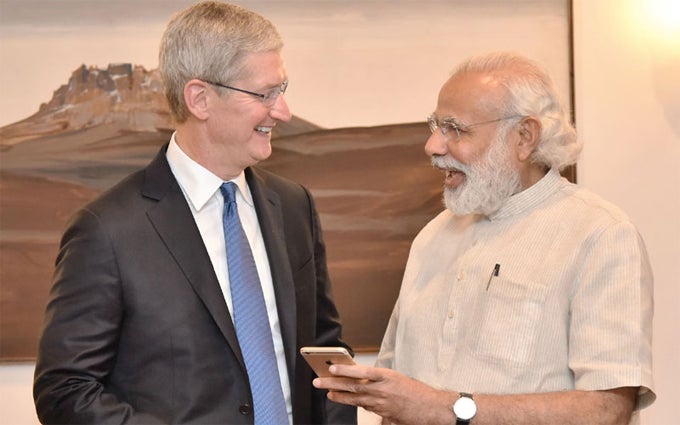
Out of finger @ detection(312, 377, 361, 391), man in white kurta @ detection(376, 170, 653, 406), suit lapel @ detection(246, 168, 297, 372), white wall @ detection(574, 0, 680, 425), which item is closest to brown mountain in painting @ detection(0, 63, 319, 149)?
suit lapel @ detection(246, 168, 297, 372)

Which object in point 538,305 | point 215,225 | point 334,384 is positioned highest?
point 215,225

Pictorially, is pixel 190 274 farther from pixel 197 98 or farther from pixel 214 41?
pixel 214 41

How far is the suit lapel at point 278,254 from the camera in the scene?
8.44 feet

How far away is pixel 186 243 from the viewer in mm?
2451

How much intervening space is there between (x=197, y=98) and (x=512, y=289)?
100cm

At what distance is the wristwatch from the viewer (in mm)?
2406

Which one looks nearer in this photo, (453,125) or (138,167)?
(453,125)

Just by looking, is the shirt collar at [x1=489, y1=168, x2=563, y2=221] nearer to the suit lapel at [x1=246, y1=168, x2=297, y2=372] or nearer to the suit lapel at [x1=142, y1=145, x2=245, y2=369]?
the suit lapel at [x1=246, y1=168, x2=297, y2=372]

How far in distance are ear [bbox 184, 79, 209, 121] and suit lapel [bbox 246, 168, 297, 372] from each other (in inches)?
10.6

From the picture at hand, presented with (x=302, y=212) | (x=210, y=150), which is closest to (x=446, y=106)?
(x=302, y=212)

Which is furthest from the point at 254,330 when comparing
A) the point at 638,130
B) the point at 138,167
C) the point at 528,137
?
the point at 638,130

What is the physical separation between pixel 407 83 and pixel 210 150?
114 cm

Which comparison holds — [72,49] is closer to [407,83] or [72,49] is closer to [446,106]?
[407,83]

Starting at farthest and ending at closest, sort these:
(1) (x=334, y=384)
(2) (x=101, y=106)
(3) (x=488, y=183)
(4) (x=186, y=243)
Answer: (2) (x=101, y=106) < (3) (x=488, y=183) < (4) (x=186, y=243) < (1) (x=334, y=384)
